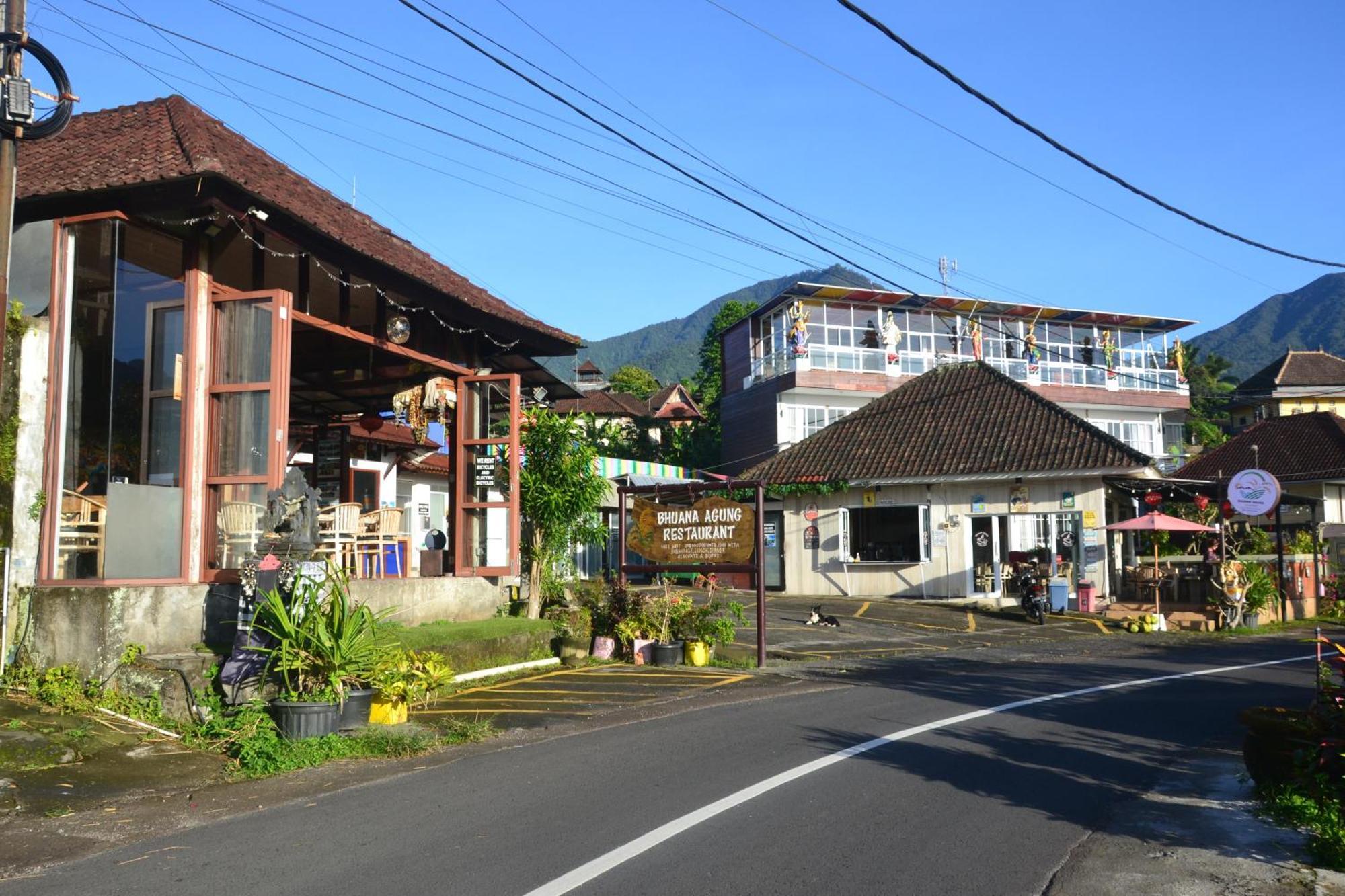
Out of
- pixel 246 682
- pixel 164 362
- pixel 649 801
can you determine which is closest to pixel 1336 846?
pixel 649 801

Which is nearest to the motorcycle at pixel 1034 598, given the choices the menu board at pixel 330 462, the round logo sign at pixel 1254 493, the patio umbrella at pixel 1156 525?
the patio umbrella at pixel 1156 525

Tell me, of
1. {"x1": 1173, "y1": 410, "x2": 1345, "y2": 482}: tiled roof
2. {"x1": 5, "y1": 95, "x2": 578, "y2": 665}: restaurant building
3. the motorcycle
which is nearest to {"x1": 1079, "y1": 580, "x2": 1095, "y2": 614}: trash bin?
the motorcycle

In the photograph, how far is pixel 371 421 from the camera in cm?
1859

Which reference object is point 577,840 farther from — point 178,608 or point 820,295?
point 820,295

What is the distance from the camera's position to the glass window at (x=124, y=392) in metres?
10.9

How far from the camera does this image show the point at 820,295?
128 feet

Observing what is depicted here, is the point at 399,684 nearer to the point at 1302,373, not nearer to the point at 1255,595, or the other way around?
the point at 1255,595

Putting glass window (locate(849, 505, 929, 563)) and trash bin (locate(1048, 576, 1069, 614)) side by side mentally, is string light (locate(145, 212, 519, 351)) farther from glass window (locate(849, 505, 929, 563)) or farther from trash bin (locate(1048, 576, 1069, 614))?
glass window (locate(849, 505, 929, 563))

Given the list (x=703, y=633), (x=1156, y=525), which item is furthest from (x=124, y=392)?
(x=1156, y=525)

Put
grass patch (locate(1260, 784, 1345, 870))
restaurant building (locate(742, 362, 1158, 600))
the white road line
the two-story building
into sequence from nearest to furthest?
the white road line
grass patch (locate(1260, 784, 1345, 870))
restaurant building (locate(742, 362, 1158, 600))
the two-story building

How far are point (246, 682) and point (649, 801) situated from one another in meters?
4.43

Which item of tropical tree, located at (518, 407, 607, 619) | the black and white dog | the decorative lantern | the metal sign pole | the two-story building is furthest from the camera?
the two-story building

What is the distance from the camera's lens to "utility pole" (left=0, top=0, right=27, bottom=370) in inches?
369

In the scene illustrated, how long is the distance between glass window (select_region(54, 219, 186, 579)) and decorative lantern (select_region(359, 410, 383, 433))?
6759mm
